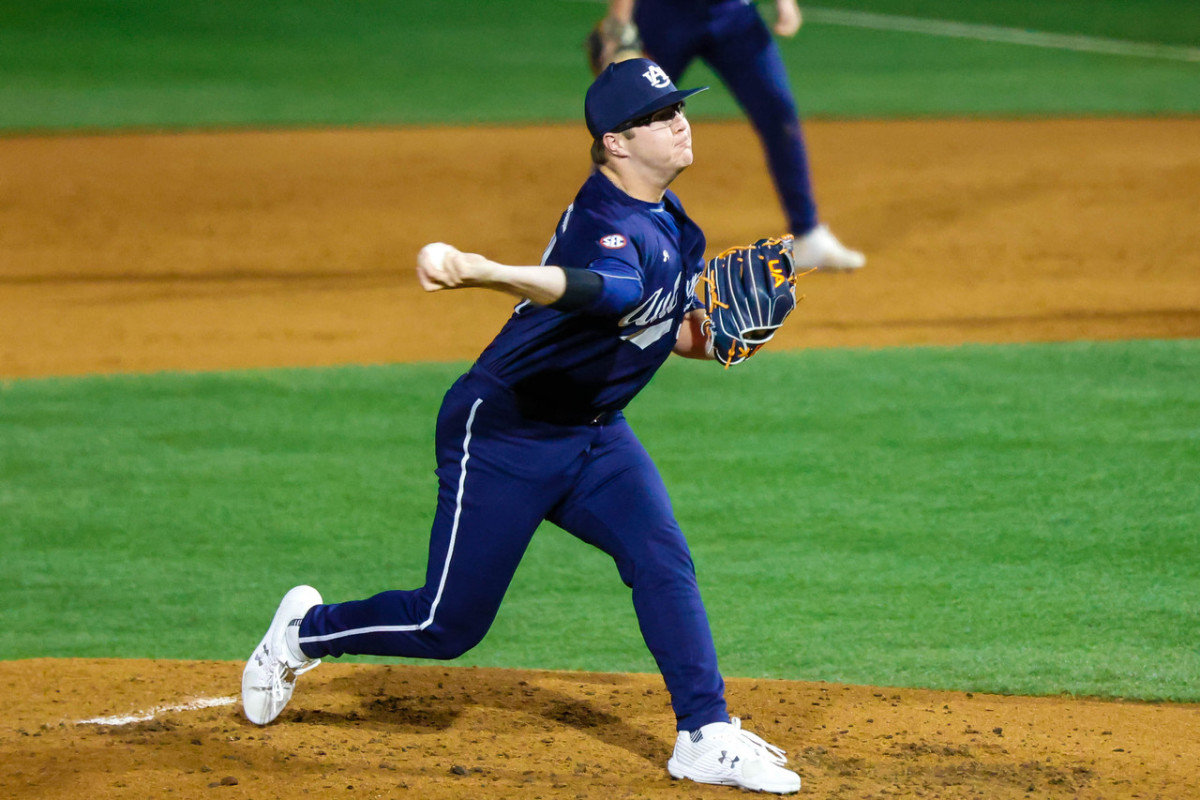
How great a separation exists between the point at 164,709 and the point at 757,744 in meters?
1.65

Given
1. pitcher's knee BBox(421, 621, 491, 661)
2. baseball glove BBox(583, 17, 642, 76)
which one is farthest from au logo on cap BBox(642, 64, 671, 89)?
baseball glove BBox(583, 17, 642, 76)

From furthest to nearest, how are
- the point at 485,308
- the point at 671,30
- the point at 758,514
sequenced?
the point at 485,308 < the point at 671,30 < the point at 758,514

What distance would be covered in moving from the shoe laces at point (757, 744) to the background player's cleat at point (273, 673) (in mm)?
1126

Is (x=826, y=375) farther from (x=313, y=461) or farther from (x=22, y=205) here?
(x=22, y=205)

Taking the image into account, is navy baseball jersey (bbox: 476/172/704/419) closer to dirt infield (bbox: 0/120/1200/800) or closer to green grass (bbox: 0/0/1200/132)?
dirt infield (bbox: 0/120/1200/800)

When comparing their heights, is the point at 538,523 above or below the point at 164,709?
above

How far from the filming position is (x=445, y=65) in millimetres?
17969

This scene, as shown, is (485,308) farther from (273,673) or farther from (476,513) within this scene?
(476,513)

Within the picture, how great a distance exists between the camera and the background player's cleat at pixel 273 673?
13.3 feet

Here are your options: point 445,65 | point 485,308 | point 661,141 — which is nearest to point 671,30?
point 485,308

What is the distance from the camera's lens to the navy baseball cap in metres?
3.56

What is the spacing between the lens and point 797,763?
12.6 ft

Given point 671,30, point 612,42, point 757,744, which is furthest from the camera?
point 671,30

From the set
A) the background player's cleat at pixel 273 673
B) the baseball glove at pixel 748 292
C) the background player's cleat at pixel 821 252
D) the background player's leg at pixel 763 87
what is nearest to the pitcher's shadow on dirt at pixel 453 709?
the background player's cleat at pixel 273 673
